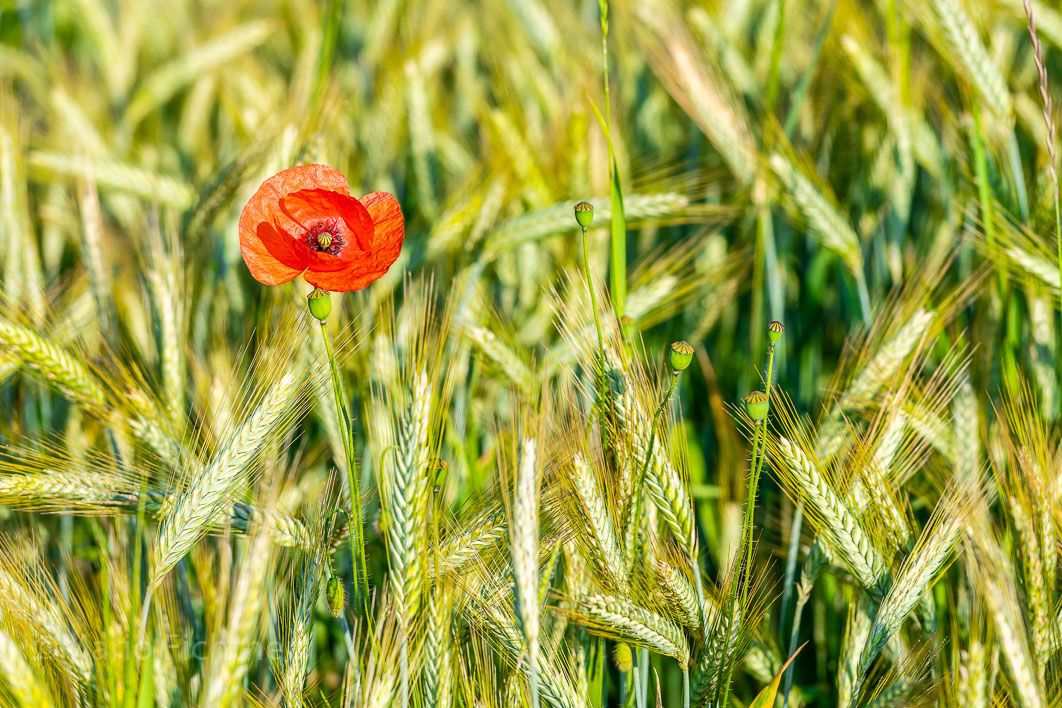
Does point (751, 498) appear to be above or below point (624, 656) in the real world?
above

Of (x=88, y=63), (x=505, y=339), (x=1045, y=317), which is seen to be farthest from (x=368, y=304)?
(x=88, y=63)

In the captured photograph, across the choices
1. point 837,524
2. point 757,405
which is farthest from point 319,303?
point 837,524

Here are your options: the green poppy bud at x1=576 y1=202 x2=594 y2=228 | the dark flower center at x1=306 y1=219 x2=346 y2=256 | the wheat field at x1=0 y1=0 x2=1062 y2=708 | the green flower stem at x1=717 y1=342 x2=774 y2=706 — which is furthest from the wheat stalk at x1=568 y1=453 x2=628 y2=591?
the dark flower center at x1=306 y1=219 x2=346 y2=256

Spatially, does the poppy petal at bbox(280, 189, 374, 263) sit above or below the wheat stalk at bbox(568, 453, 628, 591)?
above

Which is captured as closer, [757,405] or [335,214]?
[757,405]

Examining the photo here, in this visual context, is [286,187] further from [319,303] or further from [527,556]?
[527,556]

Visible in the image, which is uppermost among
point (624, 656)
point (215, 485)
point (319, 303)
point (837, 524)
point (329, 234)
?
point (329, 234)

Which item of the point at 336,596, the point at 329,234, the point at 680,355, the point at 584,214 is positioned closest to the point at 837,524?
the point at 680,355

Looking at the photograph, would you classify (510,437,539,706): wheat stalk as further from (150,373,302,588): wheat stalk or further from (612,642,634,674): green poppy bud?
(150,373,302,588): wheat stalk
